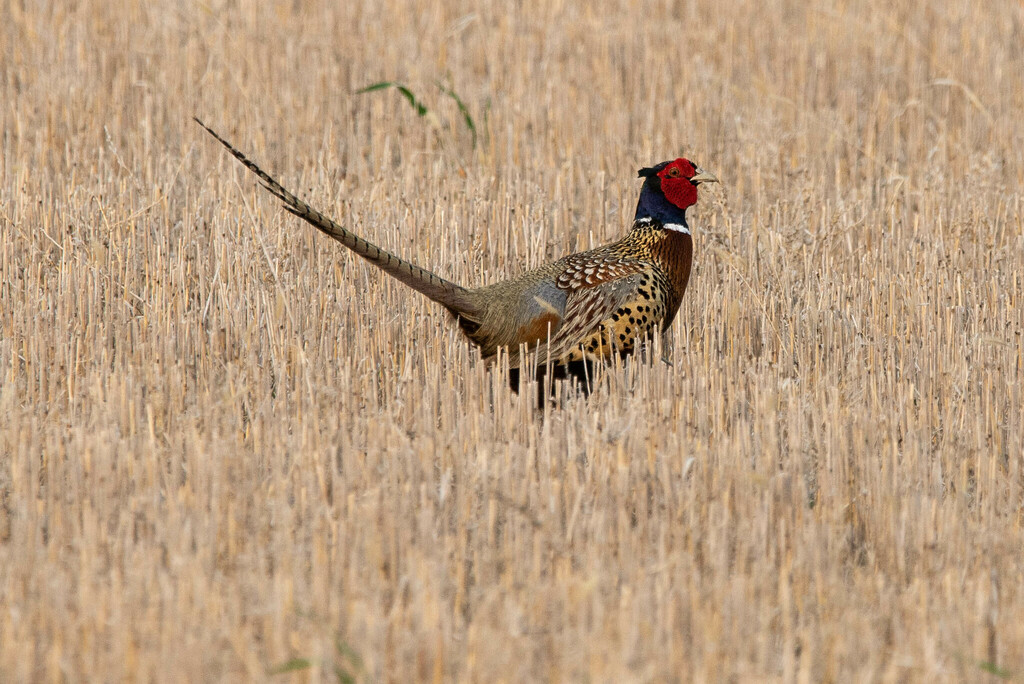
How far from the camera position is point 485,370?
470cm

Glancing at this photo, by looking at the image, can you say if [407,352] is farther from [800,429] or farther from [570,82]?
[570,82]

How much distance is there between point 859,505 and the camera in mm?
3402

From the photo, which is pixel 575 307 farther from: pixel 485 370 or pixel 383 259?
pixel 383 259

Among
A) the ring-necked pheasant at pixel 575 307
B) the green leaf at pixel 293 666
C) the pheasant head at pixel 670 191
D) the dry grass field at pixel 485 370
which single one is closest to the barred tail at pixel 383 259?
the ring-necked pheasant at pixel 575 307

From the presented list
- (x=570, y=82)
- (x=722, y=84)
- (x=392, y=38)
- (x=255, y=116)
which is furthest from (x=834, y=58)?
(x=255, y=116)

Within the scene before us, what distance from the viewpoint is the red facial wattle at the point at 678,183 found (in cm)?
499

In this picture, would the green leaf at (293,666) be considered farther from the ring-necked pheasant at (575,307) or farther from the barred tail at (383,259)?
the ring-necked pheasant at (575,307)

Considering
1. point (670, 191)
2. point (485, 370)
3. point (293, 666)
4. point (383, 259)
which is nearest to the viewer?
point (293, 666)

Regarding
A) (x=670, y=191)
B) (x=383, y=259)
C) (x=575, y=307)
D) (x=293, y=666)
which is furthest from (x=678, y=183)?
(x=293, y=666)

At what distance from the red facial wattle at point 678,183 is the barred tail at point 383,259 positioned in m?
0.93

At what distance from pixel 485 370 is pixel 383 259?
639mm

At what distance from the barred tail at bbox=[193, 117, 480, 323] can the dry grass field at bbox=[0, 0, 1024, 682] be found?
0.22m

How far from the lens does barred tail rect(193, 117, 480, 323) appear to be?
4.05 m

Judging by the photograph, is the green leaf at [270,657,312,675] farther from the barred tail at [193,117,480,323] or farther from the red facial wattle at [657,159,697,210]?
the red facial wattle at [657,159,697,210]
